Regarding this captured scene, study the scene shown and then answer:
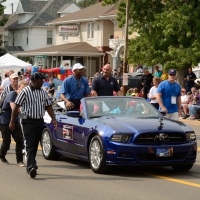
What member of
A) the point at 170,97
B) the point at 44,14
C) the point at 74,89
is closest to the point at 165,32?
the point at 170,97

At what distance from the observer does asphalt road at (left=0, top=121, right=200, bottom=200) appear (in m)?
9.46

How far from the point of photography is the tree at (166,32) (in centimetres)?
3578

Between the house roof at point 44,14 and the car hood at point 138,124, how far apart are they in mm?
73108

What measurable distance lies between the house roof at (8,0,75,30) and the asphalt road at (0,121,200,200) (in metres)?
72.7

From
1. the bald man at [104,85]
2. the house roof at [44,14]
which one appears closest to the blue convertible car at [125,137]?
the bald man at [104,85]

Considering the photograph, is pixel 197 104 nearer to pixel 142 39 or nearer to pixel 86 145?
pixel 142 39

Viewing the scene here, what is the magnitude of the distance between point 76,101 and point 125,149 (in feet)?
12.6

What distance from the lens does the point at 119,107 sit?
41.2 ft

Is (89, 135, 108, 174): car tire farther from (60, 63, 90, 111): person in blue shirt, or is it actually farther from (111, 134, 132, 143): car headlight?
(60, 63, 90, 111): person in blue shirt

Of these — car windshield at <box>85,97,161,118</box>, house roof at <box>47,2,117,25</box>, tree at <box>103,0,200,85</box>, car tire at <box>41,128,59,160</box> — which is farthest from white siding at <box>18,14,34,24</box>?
car windshield at <box>85,97,161,118</box>

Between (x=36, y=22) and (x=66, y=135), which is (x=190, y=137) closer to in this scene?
(x=66, y=135)

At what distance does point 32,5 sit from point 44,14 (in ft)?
11.9

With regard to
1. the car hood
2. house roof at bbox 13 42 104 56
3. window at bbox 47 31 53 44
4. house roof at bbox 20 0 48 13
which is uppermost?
house roof at bbox 20 0 48 13

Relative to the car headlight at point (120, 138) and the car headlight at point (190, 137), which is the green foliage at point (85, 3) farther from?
the car headlight at point (120, 138)
